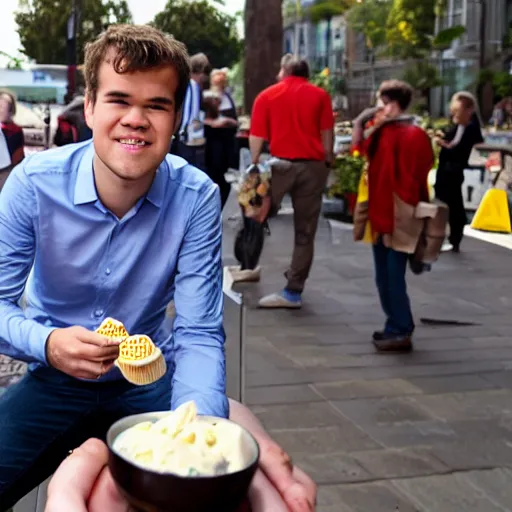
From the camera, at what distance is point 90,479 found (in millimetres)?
1463

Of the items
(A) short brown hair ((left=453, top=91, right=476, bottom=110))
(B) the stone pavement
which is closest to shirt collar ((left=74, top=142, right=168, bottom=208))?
(B) the stone pavement

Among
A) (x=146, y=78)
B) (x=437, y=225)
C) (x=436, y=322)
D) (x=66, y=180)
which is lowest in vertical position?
(x=436, y=322)

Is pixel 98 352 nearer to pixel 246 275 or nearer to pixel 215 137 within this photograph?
pixel 246 275

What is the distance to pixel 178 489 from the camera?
1.33m

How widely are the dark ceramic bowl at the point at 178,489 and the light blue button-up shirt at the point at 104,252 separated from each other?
23.1 inches

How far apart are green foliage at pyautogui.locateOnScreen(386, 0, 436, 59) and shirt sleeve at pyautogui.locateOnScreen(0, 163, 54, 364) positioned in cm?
4758

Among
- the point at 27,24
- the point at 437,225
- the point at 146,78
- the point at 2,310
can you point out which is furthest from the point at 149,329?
the point at 27,24

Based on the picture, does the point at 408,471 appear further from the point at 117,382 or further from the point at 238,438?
the point at 238,438

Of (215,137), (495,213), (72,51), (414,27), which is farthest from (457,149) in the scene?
(414,27)

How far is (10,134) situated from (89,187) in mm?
8427

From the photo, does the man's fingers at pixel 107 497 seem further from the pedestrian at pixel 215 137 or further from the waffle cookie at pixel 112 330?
the pedestrian at pixel 215 137

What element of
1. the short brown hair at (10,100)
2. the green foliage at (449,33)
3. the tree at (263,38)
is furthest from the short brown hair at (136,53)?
the green foliage at (449,33)

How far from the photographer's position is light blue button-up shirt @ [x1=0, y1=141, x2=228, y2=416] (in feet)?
6.57

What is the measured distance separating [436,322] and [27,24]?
47.9 meters
